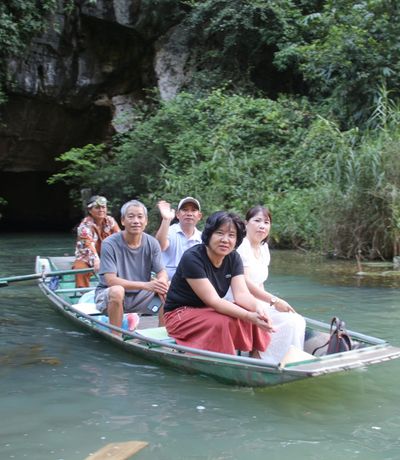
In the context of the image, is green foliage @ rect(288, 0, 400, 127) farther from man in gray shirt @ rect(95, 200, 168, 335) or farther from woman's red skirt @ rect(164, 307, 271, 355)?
woman's red skirt @ rect(164, 307, 271, 355)

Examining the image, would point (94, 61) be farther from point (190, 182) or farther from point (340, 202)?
point (340, 202)

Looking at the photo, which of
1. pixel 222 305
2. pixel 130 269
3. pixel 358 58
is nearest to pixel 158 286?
pixel 130 269

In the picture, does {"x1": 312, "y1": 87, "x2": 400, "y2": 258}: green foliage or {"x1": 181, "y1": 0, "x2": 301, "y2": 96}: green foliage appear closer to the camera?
{"x1": 312, "y1": 87, "x2": 400, "y2": 258}: green foliage

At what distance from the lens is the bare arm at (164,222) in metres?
5.57

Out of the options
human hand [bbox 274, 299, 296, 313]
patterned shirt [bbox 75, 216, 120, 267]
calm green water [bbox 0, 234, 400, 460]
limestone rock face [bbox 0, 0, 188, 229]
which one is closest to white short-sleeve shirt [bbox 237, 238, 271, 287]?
human hand [bbox 274, 299, 296, 313]

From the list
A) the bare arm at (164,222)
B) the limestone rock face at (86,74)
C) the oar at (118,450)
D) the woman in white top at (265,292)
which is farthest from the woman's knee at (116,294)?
the limestone rock face at (86,74)

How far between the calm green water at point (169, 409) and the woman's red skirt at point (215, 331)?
273 millimetres

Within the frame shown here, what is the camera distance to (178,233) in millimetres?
5781

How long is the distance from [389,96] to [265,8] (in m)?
4.05

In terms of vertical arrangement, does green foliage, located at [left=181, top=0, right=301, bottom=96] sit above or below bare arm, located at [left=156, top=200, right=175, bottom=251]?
above

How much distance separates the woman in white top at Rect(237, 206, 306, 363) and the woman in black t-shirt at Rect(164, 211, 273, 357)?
0.10 meters

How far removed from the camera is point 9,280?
615 centimetres

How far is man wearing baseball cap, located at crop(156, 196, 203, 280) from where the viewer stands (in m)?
5.62

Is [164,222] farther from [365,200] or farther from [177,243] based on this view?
[365,200]
